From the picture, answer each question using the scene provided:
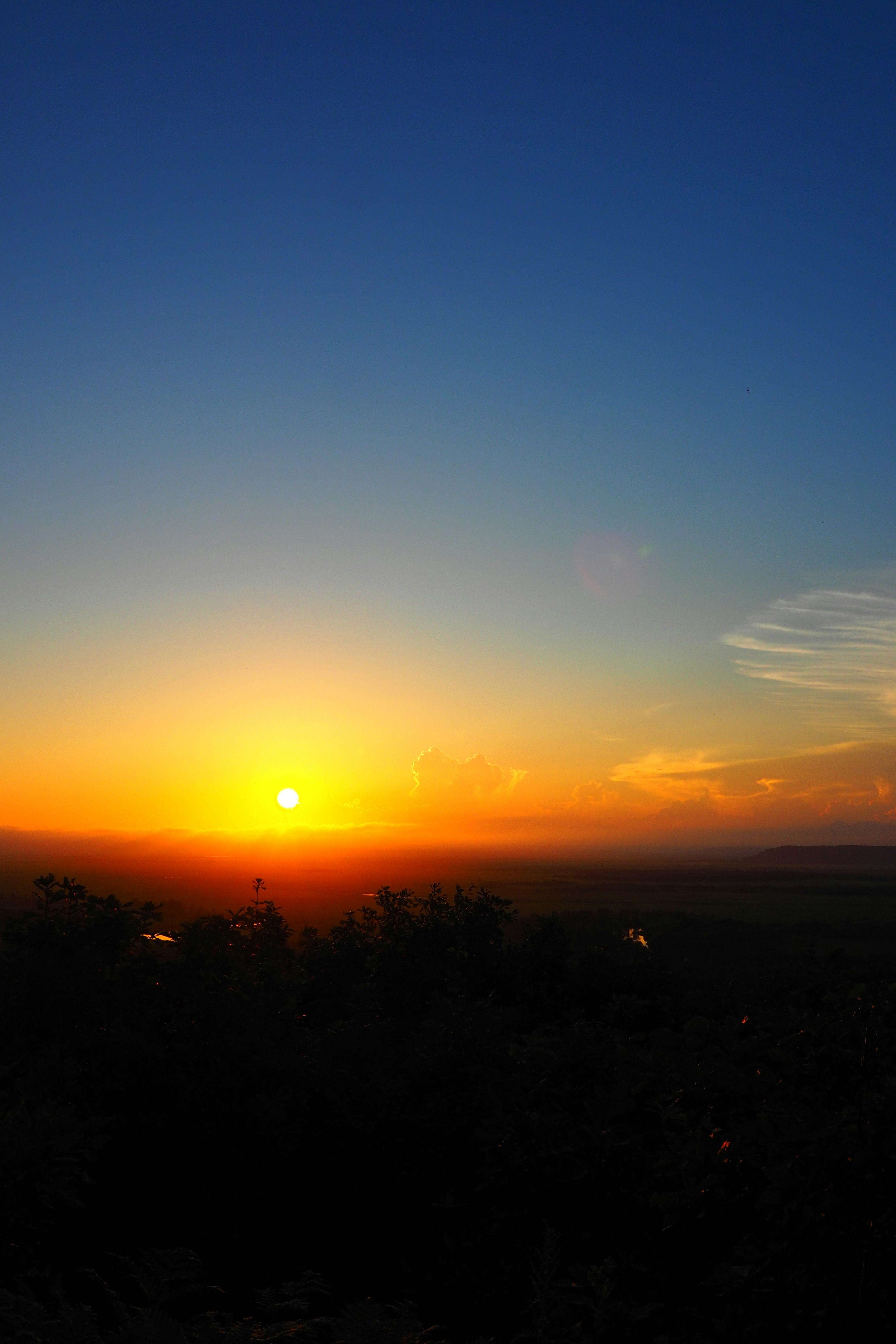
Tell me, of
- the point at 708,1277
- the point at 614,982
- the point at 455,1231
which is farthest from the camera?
the point at 614,982

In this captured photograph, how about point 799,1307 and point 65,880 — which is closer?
point 799,1307

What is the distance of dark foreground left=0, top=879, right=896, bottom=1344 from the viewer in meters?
4.46

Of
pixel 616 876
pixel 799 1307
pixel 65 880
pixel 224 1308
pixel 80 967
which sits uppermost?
pixel 65 880

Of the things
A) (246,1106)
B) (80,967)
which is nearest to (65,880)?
(80,967)

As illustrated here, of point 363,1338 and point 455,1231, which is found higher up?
point 363,1338

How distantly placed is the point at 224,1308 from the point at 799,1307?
4.81 meters

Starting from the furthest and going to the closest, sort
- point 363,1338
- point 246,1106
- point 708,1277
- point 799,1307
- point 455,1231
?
point 246,1106 < point 455,1231 < point 708,1277 < point 799,1307 < point 363,1338

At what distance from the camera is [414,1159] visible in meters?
8.66

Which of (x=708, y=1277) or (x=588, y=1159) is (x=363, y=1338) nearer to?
(x=708, y=1277)

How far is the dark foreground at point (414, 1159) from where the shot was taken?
4461 millimetres

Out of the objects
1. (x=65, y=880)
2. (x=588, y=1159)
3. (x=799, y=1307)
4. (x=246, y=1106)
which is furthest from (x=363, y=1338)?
(x=65, y=880)

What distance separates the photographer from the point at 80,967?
1032 centimetres

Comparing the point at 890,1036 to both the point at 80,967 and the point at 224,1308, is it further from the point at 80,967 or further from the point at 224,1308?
the point at 80,967

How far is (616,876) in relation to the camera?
604ft
